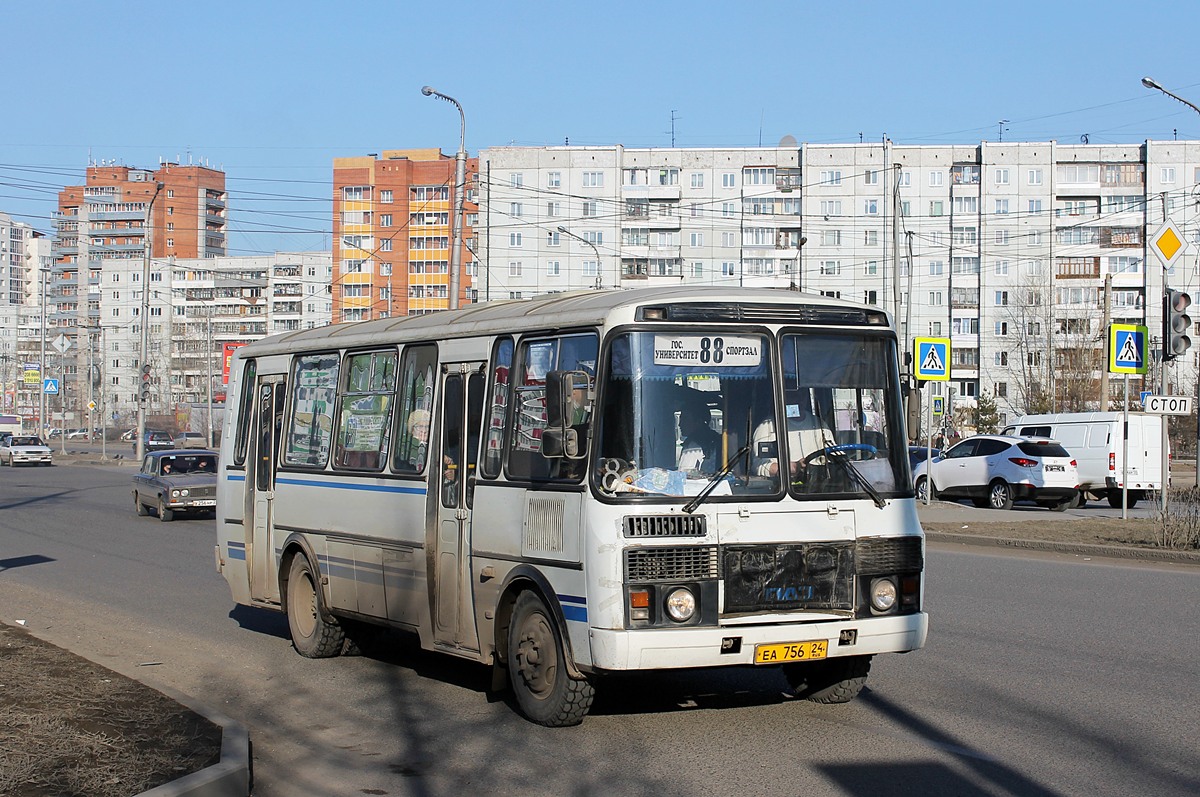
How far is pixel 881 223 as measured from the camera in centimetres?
9294

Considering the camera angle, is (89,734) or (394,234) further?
(394,234)

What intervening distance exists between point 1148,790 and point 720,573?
2.45 m

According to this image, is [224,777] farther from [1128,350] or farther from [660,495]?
[1128,350]

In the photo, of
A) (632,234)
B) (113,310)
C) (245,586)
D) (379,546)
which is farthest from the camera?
(113,310)

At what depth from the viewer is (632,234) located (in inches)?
3814

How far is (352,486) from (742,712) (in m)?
3.67

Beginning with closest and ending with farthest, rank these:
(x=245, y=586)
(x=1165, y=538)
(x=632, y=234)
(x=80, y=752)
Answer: (x=80, y=752), (x=245, y=586), (x=1165, y=538), (x=632, y=234)

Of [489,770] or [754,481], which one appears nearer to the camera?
[489,770]

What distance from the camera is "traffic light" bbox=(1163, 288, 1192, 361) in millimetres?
21297

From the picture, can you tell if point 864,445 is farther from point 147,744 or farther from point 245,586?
point 245,586

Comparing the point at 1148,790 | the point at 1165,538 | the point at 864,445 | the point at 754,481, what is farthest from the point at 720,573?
the point at 1165,538

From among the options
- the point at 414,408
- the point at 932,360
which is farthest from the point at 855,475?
the point at 932,360

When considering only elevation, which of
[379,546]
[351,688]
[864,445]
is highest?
[864,445]

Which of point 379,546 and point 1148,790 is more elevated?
point 379,546
